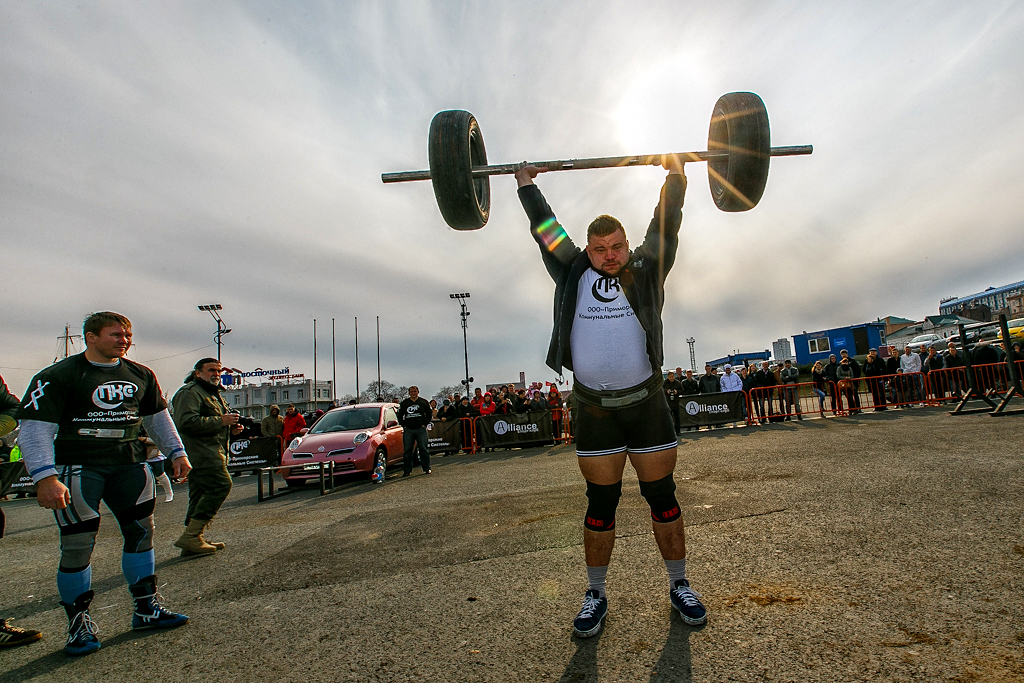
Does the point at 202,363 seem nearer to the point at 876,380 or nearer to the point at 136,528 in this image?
the point at 136,528

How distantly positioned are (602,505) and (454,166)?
221 cm

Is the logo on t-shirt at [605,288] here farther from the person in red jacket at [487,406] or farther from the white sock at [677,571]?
the person in red jacket at [487,406]

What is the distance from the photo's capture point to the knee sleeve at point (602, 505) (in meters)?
2.59

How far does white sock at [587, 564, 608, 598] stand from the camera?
8.28 ft

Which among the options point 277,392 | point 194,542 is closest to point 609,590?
point 194,542

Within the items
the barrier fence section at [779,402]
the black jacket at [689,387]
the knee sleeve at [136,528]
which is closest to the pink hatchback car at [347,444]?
the knee sleeve at [136,528]

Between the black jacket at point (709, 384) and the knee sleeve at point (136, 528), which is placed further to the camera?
the black jacket at point (709, 384)

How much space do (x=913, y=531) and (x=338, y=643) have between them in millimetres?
3265

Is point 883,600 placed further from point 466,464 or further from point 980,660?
point 466,464

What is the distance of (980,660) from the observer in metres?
1.87

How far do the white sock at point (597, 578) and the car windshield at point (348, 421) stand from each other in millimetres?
8062

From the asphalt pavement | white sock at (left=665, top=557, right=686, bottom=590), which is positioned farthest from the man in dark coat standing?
white sock at (left=665, top=557, right=686, bottom=590)

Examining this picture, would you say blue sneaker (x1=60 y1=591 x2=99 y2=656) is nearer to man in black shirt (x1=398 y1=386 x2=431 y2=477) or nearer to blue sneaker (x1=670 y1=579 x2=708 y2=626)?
blue sneaker (x1=670 y1=579 x2=708 y2=626)

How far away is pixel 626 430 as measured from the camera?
2609 mm
